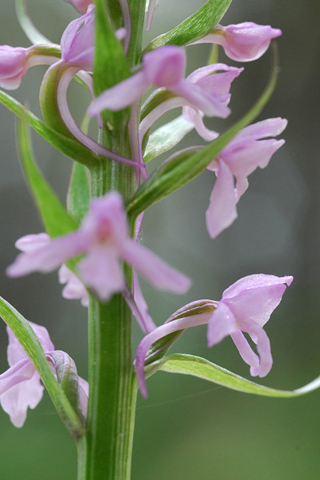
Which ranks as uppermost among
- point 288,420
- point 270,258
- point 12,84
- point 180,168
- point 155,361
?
point 12,84

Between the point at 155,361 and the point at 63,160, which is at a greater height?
the point at 63,160

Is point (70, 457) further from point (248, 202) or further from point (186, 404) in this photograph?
point (248, 202)

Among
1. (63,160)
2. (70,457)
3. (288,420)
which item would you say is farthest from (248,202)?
(70,457)

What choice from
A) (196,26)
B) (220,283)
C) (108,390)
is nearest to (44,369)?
(108,390)

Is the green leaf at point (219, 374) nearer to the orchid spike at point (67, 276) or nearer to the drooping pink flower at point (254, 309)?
the drooping pink flower at point (254, 309)

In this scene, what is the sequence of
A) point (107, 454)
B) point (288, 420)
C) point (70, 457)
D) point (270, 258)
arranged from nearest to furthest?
point (107, 454)
point (70, 457)
point (288, 420)
point (270, 258)

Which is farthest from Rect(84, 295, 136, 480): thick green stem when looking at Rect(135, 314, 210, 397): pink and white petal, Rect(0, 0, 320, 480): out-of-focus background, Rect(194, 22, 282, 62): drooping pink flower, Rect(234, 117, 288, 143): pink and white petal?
Rect(0, 0, 320, 480): out-of-focus background

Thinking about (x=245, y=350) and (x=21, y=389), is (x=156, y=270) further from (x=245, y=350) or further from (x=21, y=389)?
(x=21, y=389)
